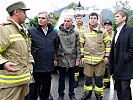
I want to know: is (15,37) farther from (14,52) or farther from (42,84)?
(42,84)

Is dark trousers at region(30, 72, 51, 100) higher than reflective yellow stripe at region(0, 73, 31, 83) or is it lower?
lower

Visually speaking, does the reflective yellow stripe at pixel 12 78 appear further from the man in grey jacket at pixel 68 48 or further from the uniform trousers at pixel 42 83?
the man in grey jacket at pixel 68 48

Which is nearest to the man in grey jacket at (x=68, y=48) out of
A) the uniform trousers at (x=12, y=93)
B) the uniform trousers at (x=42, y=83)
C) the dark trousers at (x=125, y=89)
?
the uniform trousers at (x=42, y=83)

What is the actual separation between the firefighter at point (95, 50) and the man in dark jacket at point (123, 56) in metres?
0.82

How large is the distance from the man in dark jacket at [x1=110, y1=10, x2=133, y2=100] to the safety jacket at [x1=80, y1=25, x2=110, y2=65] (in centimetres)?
82

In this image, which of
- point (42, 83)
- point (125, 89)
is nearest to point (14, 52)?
point (42, 83)

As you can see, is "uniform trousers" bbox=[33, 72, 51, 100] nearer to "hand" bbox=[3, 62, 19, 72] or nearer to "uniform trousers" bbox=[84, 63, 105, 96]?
"uniform trousers" bbox=[84, 63, 105, 96]

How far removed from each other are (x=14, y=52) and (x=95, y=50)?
2.50 meters

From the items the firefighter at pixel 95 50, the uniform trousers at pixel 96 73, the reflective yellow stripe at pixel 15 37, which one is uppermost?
the reflective yellow stripe at pixel 15 37

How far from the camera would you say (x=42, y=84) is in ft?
16.6

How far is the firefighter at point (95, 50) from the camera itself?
5395mm

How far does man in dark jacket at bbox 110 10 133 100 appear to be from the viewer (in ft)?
14.3

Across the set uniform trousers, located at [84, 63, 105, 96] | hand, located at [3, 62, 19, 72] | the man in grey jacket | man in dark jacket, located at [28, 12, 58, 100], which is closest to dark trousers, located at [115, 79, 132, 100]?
uniform trousers, located at [84, 63, 105, 96]

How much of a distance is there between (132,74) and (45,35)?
1.78 m
